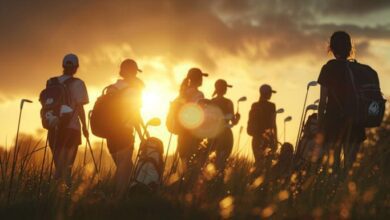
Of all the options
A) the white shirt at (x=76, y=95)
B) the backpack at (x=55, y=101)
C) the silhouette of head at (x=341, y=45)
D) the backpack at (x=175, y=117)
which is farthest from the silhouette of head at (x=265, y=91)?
the silhouette of head at (x=341, y=45)

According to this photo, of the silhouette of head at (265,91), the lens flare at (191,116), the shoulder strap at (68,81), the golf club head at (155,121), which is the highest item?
the silhouette of head at (265,91)

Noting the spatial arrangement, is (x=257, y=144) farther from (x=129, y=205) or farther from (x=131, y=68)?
(x=129, y=205)

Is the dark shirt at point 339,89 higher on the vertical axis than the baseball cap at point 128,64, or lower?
lower

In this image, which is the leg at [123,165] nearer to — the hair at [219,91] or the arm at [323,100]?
the arm at [323,100]

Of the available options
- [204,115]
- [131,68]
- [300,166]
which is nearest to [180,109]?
[204,115]

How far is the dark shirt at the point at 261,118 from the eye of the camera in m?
15.1

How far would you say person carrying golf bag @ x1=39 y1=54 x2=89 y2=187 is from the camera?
11.1m

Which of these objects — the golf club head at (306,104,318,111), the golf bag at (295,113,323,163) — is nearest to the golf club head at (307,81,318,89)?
the golf club head at (306,104,318,111)

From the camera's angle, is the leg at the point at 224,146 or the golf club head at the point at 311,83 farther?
the leg at the point at 224,146

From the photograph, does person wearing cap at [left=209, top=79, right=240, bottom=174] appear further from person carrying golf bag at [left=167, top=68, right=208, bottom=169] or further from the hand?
the hand

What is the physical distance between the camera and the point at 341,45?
9.68 metres

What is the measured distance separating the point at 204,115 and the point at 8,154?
4089 mm

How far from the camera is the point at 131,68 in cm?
1066

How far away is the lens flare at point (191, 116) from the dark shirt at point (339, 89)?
3087mm
